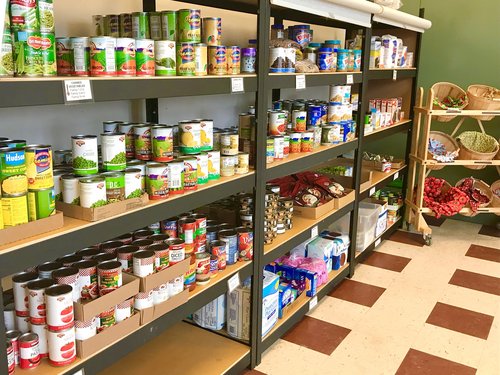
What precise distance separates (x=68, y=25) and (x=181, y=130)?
66 centimetres

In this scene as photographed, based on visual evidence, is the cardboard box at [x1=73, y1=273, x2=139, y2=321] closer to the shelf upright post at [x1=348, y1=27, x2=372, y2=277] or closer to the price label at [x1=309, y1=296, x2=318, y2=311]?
the price label at [x1=309, y1=296, x2=318, y2=311]

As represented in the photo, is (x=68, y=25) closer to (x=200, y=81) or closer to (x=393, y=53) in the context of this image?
(x=200, y=81)

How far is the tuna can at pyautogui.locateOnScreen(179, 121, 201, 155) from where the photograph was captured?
1899 millimetres

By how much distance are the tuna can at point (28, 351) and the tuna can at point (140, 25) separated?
1.09 meters

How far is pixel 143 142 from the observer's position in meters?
1.78

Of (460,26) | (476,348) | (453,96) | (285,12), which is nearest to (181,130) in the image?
(285,12)

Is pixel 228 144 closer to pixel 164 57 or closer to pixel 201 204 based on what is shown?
pixel 201 204

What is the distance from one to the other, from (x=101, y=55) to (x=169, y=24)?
1.44 feet

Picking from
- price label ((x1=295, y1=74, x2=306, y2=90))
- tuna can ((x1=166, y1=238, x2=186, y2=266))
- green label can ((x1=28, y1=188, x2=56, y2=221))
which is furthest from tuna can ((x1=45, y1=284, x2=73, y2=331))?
price label ((x1=295, y1=74, x2=306, y2=90))

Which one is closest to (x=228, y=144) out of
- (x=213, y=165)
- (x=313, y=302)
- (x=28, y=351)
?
(x=213, y=165)

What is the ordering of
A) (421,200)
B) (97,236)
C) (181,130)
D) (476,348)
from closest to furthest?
(97,236), (181,130), (476,348), (421,200)

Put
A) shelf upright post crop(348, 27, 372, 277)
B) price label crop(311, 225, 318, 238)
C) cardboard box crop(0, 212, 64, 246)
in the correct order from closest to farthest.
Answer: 1. cardboard box crop(0, 212, 64, 246)
2. price label crop(311, 225, 318, 238)
3. shelf upright post crop(348, 27, 372, 277)

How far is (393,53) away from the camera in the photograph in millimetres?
3801

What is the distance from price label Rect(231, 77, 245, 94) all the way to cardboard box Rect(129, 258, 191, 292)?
679mm
